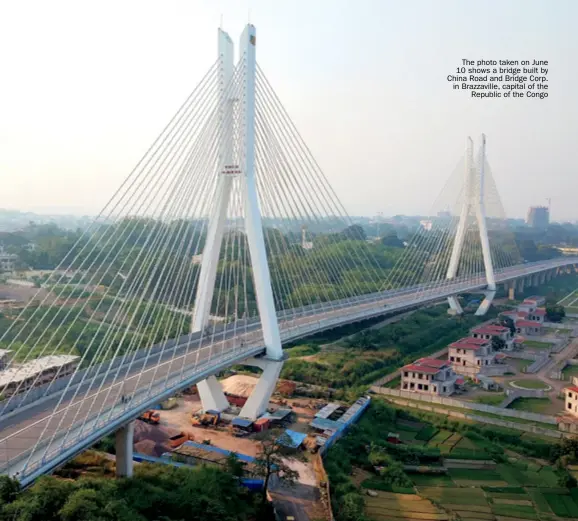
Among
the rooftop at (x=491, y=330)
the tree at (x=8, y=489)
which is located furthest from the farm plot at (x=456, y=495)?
the rooftop at (x=491, y=330)

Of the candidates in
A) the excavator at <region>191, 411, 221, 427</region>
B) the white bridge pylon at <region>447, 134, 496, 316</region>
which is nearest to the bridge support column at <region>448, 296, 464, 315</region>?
the white bridge pylon at <region>447, 134, 496, 316</region>

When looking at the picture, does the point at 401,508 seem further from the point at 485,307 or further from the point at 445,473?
the point at 485,307

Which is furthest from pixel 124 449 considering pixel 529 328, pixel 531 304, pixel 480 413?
pixel 531 304

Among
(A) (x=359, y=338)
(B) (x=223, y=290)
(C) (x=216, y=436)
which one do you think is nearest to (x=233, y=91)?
(C) (x=216, y=436)

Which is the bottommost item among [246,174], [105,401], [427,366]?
[427,366]

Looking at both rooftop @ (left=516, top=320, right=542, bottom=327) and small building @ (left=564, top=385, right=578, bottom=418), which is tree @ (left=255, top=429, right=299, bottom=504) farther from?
rooftop @ (left=516, top=320, right=542, bottom=327)

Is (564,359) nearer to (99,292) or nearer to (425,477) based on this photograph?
(425,477)
